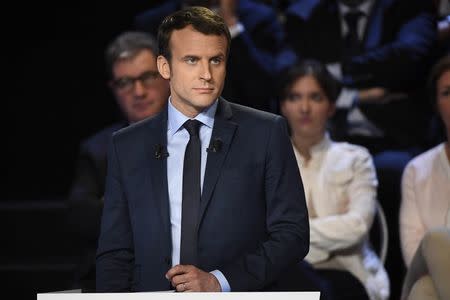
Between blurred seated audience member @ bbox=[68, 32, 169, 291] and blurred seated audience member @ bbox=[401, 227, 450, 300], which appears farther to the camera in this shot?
blurred seated audience member @ bbox=[68, 32, 169, 291]

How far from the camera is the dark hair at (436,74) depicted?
12.8 ft

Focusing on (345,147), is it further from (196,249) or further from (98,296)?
(98,296)

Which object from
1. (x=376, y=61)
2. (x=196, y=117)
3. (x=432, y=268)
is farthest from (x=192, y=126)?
(x=376, y=61)

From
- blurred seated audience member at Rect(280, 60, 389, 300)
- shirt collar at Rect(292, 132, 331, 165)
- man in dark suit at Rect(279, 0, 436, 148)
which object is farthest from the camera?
man in dark suit at Rect(279, 0, 436, 148)

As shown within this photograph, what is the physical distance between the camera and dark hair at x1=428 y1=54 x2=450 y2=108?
3900 millimetres

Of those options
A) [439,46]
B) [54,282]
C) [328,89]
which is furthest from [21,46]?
[439,46]

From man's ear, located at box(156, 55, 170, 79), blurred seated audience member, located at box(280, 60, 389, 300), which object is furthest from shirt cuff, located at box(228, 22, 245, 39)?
man's ear, located at box(156, 55, 170, 79)

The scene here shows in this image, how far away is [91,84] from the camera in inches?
192

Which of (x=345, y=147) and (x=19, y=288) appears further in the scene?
(x=19, y=288)

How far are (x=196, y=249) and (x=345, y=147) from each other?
1831 mm

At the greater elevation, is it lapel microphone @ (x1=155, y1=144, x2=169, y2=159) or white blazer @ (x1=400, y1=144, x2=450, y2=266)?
lapel microphone @ (x1=155, y1=144, x2=169, y2=159)

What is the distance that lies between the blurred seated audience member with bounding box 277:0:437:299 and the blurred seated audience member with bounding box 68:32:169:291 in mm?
778

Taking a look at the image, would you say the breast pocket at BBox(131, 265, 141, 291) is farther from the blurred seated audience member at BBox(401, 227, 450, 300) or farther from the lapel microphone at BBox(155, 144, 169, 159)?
the blurred seated audience member at BBox(401, 227, 450, 300)

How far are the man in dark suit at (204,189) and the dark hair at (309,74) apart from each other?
1714 mm
